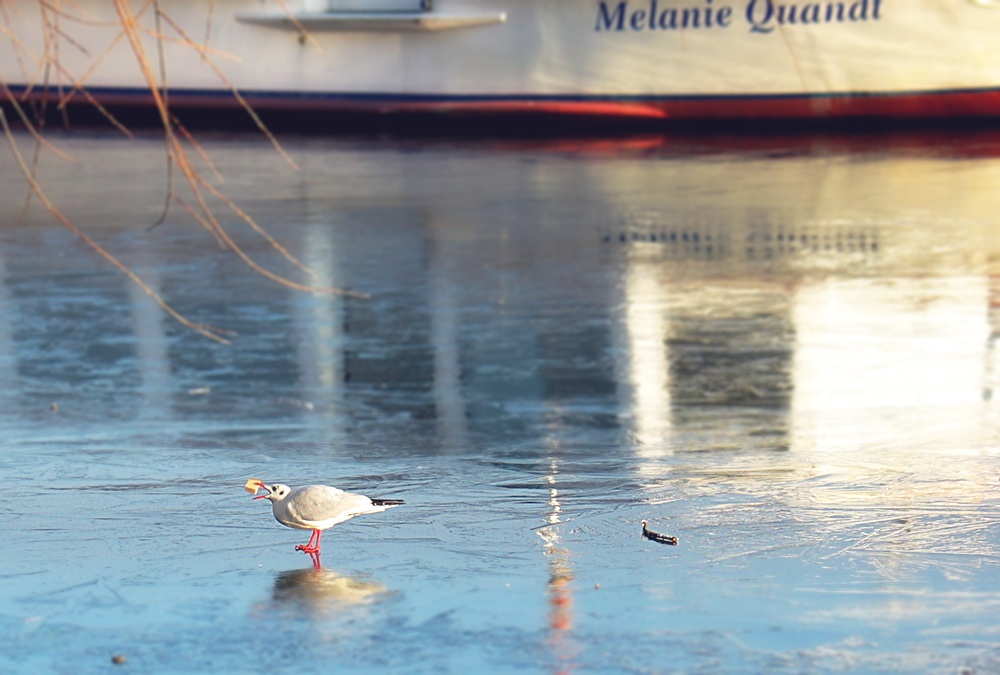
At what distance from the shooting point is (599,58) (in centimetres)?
2272

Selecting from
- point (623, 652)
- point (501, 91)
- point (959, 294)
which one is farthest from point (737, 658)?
point (501, 91)

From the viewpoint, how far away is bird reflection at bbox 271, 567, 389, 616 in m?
4.71

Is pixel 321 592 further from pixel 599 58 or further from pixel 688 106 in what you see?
pixel 599 58

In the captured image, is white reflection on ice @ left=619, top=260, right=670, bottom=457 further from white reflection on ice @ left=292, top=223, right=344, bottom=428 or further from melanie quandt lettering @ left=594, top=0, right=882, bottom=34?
melanie quandt lettering @ left=594, top=0, right=882, bottom=34

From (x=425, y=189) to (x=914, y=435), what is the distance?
31.2 feet

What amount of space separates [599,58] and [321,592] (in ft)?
60.9

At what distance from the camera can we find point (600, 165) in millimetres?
18000

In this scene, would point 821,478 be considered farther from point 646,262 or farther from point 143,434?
point 646,262

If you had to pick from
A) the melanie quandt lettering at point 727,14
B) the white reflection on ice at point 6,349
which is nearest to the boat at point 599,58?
the melanie quandt lettering at point 727,14

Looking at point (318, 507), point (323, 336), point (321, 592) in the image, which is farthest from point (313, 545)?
point (323, 336)

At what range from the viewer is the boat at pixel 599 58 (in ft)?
70.8

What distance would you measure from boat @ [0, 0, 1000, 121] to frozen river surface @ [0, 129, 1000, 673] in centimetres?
752

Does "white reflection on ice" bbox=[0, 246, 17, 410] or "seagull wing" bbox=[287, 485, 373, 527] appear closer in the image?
"seagull wing" bbox=[287, 485, 373, 527]

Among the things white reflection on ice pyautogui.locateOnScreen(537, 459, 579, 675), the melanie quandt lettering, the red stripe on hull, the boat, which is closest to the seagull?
white reflection on ice pyautogui.locateOnScreen(537, 459, 579, 675)
